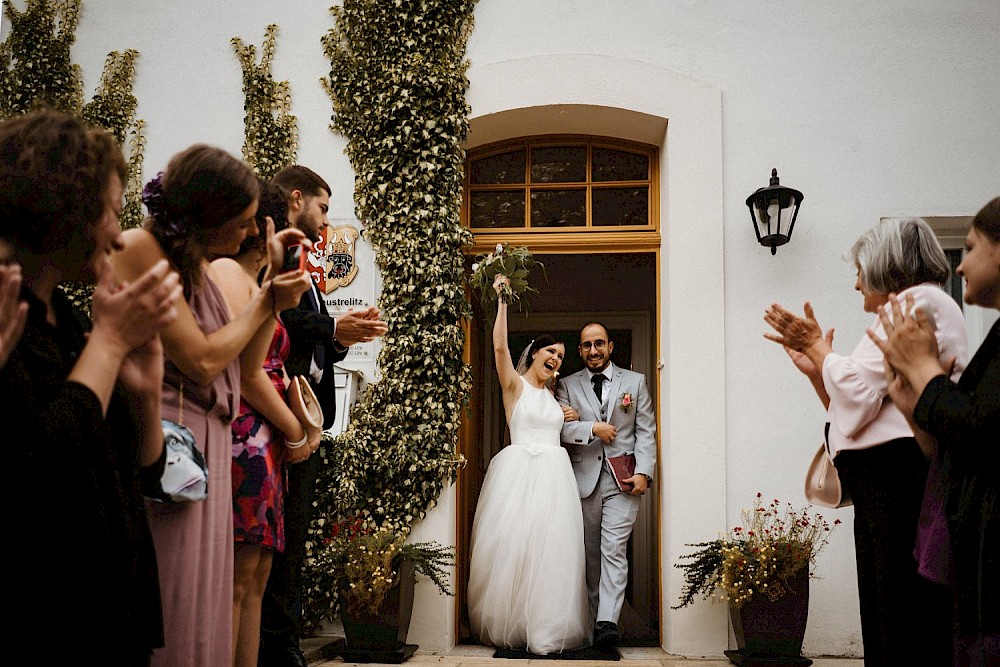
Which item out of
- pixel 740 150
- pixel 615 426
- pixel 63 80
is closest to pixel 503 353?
pixel 615 426

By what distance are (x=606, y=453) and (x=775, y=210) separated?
1.91 m

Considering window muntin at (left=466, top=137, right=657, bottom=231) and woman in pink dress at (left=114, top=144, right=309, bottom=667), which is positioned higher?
window muntin at (left=466, top=137, right=657, bottom=231)

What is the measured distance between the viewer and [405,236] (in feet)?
19.1

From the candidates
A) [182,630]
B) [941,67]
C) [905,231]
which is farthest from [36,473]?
[941,67]

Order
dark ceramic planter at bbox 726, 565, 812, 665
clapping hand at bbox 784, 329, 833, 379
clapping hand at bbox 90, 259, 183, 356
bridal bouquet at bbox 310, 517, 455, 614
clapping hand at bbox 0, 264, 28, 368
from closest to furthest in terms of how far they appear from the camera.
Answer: clapping hand at bbox 0, 264, 28, 368, clapping hand at bbox 90, 259, 183, 356, clapping hand at bbox 784, 329, 833, 379, dark ceramic planter at bbox 726, 565, 812, 665, bridal bouquet at bbox 310, 517, 455, 614

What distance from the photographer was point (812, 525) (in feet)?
17.6

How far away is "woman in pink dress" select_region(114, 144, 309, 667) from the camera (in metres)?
2.06

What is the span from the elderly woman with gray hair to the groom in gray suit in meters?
3.06

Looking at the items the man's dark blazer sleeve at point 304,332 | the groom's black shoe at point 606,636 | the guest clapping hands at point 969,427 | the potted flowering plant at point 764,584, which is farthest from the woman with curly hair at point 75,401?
the groom's black shoe at point 606,636

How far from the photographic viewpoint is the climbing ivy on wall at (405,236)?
560cm

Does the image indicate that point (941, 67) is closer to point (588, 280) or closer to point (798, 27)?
point (798, 27)

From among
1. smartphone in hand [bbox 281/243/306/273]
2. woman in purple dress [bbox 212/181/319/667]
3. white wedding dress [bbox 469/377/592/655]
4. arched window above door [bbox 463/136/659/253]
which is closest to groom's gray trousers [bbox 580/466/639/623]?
white wedding dress [bbox 469/377/592/655]

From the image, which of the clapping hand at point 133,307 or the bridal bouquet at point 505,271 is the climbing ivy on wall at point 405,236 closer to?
the bridal bouquet at point 505,271

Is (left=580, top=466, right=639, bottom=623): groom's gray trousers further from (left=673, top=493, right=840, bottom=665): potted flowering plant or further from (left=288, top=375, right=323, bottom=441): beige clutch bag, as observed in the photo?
(left=288, top=375, right=323, bottom=441): beige clutch bag
